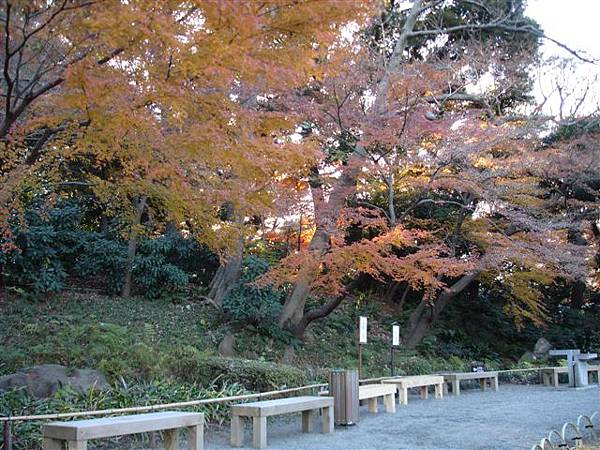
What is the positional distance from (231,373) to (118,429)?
3637mm

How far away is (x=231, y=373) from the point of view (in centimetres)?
862

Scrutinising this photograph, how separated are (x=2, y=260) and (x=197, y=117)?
9.39 m

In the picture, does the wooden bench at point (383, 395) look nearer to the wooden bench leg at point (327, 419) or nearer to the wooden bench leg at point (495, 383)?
the wooden bench leg at point (327, 419)

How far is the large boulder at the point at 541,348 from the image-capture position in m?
18.0

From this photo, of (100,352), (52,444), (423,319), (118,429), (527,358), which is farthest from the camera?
(527,358)

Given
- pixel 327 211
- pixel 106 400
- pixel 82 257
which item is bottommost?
pixel 106 400

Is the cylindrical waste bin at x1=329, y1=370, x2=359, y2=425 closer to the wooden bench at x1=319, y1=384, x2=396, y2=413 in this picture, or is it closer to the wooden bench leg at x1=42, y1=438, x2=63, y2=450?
the wooden bench at x1=319, y1=384, x2=396, y2=413

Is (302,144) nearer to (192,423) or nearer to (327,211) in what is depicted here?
(192,423)

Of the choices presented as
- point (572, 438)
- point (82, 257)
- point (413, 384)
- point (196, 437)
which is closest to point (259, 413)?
point (196, 437)

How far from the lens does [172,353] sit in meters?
9.87

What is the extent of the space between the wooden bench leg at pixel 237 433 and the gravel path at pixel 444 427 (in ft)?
0.44

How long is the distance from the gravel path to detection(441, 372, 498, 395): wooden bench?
1.01m

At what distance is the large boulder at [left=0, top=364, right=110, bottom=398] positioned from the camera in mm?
7234

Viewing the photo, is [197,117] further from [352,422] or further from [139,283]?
[139,283]
